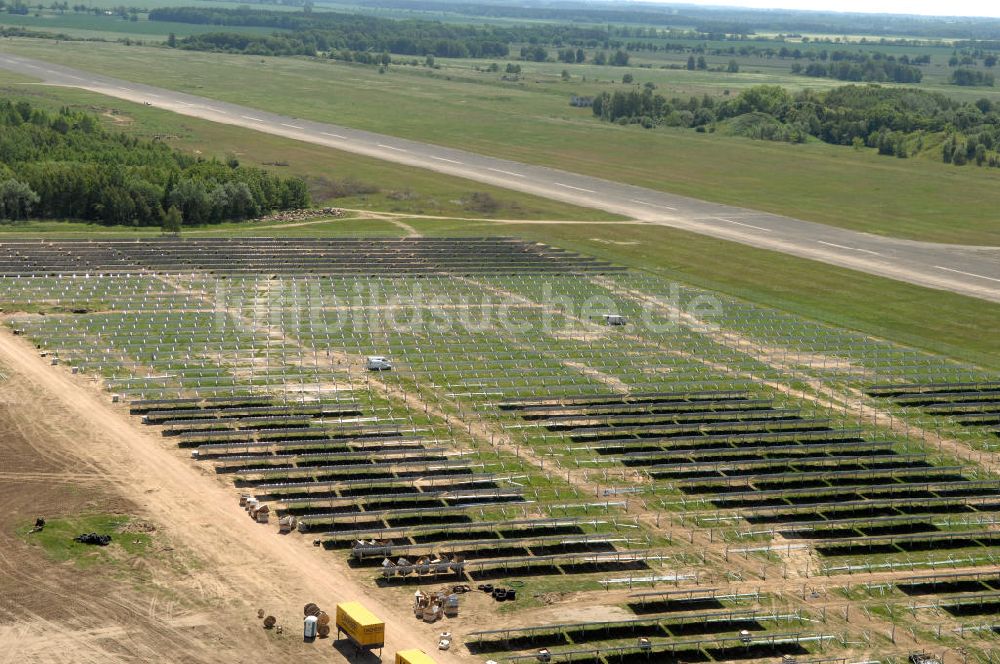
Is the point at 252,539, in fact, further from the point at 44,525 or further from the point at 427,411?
the point at 427,411

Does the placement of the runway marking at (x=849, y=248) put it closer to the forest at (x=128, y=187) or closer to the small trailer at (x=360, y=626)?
the forest at (x=128, y=187)

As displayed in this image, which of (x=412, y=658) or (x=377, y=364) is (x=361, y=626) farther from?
(x=377, y=364)

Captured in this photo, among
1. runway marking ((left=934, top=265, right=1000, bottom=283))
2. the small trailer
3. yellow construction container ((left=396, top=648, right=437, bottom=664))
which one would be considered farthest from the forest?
yellow construction container ((left=396, top=648, right=437, bottom=664))

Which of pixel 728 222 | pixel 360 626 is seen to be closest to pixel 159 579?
pixel 360 626

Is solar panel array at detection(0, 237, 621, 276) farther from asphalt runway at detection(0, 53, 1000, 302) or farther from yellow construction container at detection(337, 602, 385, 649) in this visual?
yellow construction container at detection(337, 602, 385, 649)

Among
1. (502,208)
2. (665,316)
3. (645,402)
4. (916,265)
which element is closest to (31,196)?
(502,208)

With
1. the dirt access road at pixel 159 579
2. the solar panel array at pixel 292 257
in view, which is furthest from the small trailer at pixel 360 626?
the solar panel array at pixel 292 257
